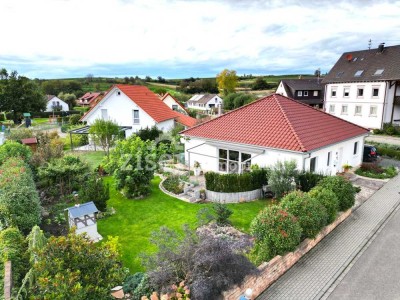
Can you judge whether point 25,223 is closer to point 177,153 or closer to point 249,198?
point 249,198

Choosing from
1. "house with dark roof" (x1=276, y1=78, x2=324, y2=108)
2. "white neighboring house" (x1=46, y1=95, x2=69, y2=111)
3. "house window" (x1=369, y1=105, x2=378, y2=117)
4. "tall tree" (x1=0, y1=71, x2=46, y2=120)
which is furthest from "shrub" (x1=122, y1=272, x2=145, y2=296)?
"white neighboring house" (x1=46, y1=95, x2=69, y2=111)

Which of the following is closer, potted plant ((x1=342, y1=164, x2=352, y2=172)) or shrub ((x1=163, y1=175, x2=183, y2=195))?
shrub ((x1=163, y1=175, x2=183, y2=195))

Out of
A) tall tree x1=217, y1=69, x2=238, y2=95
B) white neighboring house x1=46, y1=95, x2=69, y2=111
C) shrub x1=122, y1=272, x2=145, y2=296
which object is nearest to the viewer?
shrub x1=122, y1=272, x2=145, y2=296

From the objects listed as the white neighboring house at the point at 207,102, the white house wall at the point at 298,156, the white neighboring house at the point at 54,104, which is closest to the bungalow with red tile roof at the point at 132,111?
the white house wall at the point at 298,156

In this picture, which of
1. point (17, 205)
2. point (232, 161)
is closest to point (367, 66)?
point (232, 161)

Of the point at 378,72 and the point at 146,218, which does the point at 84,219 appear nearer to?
the point at 146,218

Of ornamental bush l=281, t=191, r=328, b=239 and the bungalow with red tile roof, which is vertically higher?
the bungalow with red tile roof

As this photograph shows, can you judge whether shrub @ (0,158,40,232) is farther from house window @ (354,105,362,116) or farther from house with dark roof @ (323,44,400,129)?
house window @ (354,105,362,116)

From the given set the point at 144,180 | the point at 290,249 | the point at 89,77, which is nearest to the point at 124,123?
Result: the point at 144,180
